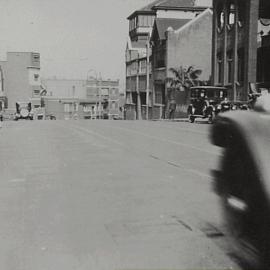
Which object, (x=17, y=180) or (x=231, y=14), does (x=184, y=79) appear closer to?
(x=231, y=14)

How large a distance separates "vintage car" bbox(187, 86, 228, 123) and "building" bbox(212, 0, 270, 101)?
3.06 meters

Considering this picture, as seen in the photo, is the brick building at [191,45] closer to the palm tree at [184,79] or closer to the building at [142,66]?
the palm tree at [184,79]

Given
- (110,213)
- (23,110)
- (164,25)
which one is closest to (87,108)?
(23,110)

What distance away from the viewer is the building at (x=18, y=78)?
91.2m

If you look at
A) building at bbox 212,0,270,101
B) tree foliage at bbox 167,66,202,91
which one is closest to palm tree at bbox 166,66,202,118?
tree foliage at bbox 167,66,202,91

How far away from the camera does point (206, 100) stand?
3247cm

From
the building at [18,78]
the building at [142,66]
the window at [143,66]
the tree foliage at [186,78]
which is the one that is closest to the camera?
the tree foliage at [186,78]

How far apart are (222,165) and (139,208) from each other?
7.15 feet

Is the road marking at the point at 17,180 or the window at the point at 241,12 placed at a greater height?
the window at the point at 241,12

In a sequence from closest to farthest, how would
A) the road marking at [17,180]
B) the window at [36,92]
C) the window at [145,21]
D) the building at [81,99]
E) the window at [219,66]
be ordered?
the road marking at [17,180]
the window at [219,66]
the window at [145,21]
the window at [36,92]
the building at [81,99]

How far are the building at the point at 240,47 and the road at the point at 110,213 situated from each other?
22663mm

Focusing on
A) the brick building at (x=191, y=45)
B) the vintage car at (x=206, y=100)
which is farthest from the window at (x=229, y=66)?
the brick building at (x=191, y=45)

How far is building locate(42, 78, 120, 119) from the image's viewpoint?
10190cm

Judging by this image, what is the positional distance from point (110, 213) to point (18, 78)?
8750cm
